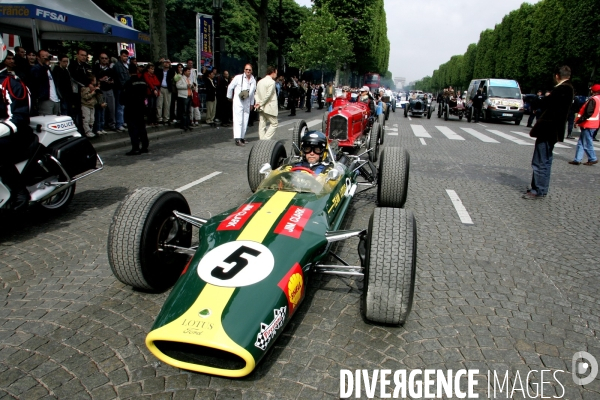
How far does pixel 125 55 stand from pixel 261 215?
31.2 feet

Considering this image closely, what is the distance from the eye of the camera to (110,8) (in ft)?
92.1

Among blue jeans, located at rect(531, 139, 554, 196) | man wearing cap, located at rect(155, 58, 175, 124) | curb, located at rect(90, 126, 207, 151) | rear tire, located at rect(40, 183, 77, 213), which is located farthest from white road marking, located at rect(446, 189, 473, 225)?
man wearing cap, located at rect(155, 58, 175, 124)

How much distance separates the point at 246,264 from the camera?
2875 millimetres

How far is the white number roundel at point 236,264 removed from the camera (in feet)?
9.02

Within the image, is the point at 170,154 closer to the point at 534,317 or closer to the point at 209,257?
the point at 209,257

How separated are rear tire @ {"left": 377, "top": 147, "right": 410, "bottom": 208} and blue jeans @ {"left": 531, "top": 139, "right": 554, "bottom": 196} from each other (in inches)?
110

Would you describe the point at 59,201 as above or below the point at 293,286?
below

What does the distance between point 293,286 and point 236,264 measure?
0.40 meters

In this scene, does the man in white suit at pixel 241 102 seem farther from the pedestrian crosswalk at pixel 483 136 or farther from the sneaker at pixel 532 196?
the sneaker at pixel 532 196

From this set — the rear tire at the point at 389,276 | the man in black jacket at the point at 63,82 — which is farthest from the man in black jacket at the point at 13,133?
the man in black jacket at the point at 63,82

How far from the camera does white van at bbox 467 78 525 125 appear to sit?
2298 cm

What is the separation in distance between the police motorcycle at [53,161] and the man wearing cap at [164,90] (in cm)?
751

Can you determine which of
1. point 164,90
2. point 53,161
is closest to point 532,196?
point 53,161

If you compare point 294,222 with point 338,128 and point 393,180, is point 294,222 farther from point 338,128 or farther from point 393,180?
point 338,128
